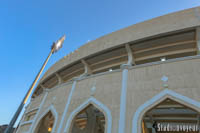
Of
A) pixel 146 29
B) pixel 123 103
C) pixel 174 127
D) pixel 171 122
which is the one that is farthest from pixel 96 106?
pixel 174 127

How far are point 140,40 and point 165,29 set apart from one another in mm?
1447

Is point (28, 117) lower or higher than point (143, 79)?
lower

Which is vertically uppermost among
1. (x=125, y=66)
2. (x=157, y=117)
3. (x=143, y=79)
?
(x=125, y=66)

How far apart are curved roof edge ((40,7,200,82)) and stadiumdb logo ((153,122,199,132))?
263 inches

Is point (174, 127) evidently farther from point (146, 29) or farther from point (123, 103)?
point (146, 29)

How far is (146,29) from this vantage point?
321 inches

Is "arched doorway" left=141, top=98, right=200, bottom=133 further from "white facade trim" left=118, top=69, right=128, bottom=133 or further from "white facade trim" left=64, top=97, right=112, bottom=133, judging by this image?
"white facade trim" left=64, top=97, right=112, bottom=133

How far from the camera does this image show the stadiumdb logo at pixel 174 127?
10.1 meters

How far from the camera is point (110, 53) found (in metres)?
9.31

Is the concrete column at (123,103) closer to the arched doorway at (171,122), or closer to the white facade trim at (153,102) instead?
the white facade trim at (153,102)

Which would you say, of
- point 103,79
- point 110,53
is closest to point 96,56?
point 110,53

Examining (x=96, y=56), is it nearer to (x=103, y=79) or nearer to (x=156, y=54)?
(x=103, y=79)

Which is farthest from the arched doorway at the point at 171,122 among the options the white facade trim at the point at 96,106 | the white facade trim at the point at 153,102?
the white facade trim at the point at 96,106

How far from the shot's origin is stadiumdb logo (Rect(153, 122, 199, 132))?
33.1 ft
